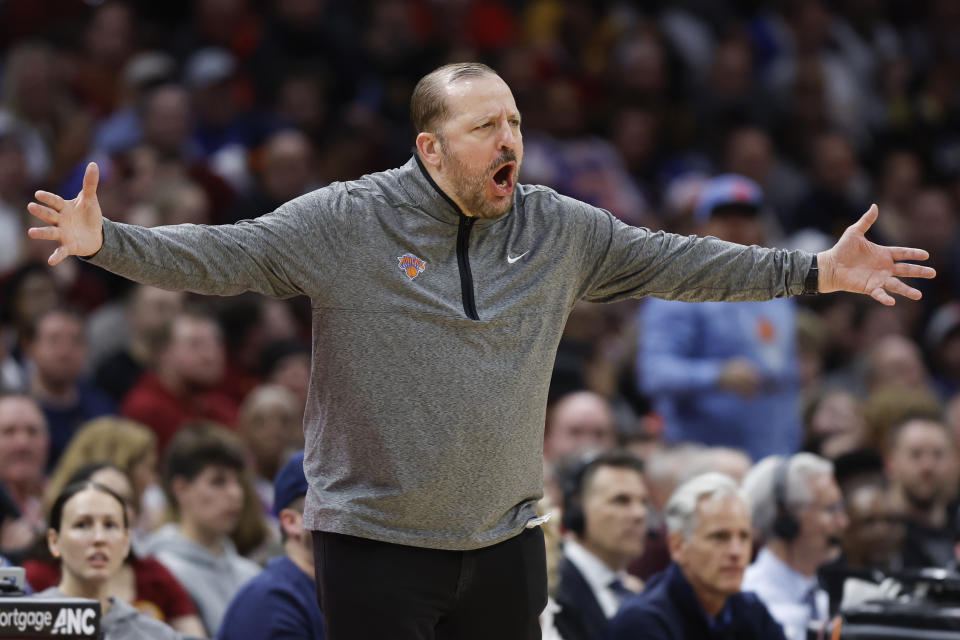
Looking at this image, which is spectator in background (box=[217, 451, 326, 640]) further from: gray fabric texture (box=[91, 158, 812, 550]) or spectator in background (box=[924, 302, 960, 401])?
spectator in background (box=[924, 302, 960, 401])

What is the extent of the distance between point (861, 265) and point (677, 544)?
6.62 ft

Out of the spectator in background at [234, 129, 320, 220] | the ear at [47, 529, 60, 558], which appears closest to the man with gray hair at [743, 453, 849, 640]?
the ear at [47, 529, 60, 558]

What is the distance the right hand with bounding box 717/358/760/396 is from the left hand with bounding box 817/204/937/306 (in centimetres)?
323

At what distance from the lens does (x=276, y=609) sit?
14.4 ft

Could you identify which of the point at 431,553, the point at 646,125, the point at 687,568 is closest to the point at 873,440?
the point at 687,568

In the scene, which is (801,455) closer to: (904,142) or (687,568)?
(687,568)

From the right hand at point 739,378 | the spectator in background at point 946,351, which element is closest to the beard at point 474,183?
the right hand at point 739,378

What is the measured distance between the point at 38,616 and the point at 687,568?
235 centimetres

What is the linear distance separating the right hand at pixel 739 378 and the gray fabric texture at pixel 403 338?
11.4 ft

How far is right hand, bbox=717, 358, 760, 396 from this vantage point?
6.41m

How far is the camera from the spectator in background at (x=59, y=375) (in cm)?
676

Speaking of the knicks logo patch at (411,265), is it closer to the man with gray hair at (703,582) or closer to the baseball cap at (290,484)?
the baseball cap at (290,484)

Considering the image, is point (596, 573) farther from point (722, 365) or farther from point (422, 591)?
point (422, 591)

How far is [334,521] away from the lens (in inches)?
113
